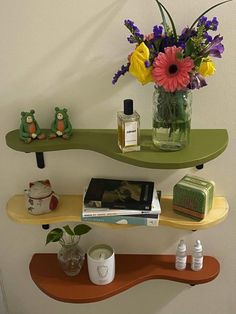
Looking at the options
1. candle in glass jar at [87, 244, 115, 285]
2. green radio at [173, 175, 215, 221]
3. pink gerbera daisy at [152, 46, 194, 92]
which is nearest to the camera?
pink gerbera daisy at [152, 46, 194, 92]

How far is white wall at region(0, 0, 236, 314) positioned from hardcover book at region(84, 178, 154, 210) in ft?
0.16

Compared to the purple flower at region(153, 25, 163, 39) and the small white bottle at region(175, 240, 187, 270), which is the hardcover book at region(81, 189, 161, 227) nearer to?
the small white bottle at region(175, 240, 187, 270)

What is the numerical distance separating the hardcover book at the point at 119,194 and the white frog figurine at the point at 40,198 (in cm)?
13

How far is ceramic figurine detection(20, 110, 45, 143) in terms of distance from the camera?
1192 millimetres

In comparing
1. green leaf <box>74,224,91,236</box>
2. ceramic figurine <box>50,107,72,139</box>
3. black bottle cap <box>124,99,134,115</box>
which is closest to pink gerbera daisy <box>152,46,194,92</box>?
Result: black bottle cap <box>124,99,134,115</box>

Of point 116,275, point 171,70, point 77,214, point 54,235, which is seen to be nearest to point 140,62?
point 171,70

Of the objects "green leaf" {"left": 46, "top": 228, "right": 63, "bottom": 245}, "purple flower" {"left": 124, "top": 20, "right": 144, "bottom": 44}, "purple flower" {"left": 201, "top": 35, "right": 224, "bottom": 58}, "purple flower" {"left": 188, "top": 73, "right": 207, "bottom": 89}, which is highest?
"purple flower" {"left": 124, "top": 20, "right": 144, "bottom": 44}

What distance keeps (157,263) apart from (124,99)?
2.05 ft

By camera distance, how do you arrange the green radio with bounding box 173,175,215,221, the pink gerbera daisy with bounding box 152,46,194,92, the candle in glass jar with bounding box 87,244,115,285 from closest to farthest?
the pink gerbera daisy with bounding box 152,46,194,92 < the green radio with bounding box 173,175,215,221 < the candle in glass jar with bounding box 87,244,115,285

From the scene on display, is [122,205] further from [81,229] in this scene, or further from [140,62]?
[140,62]

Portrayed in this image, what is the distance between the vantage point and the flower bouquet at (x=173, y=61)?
1.02 m

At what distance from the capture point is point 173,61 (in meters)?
1.02

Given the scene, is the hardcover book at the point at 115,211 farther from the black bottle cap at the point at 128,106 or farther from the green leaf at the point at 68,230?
the black bottle cap at the point at 128,106

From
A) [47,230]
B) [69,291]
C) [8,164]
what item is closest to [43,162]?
[8,164]
